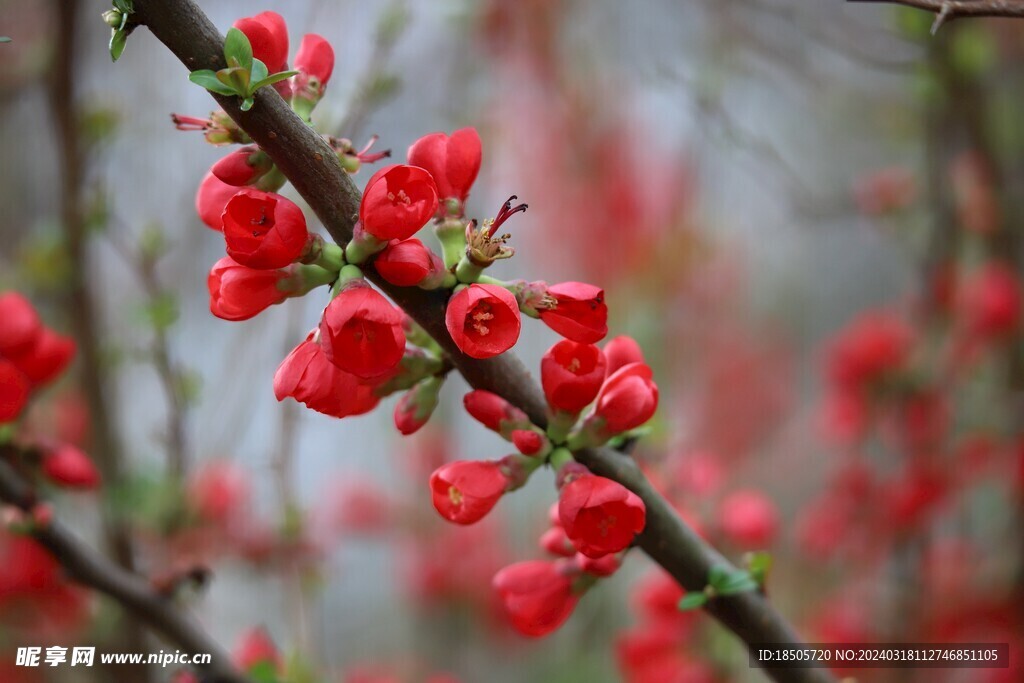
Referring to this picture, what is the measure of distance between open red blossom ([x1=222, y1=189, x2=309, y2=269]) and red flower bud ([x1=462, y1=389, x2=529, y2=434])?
0.12 m

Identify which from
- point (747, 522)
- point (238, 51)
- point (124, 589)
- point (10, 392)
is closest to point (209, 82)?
point (238, 51)

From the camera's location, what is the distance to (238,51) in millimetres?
405

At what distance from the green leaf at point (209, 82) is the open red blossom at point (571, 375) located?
0.66 ft

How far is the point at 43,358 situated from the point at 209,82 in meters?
0.37

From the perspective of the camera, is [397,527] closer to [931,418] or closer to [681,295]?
[681,295]

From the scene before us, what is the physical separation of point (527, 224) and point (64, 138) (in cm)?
131

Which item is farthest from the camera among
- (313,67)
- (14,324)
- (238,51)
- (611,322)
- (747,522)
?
(611,322)

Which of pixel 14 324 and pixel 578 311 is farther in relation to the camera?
pixel 14 324

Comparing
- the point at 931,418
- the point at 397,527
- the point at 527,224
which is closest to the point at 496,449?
the point at 397,527

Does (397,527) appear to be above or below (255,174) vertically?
below

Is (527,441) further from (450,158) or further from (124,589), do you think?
(124,589)

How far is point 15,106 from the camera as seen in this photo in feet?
5.03

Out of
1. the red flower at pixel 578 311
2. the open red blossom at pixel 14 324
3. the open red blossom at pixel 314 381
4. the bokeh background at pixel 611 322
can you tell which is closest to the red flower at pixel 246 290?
the open red blossom at pixel 314 381

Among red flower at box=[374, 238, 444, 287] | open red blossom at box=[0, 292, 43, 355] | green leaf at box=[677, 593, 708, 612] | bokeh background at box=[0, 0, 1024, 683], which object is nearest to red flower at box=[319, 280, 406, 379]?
red flower at box=[374, 238, 444, 287]
